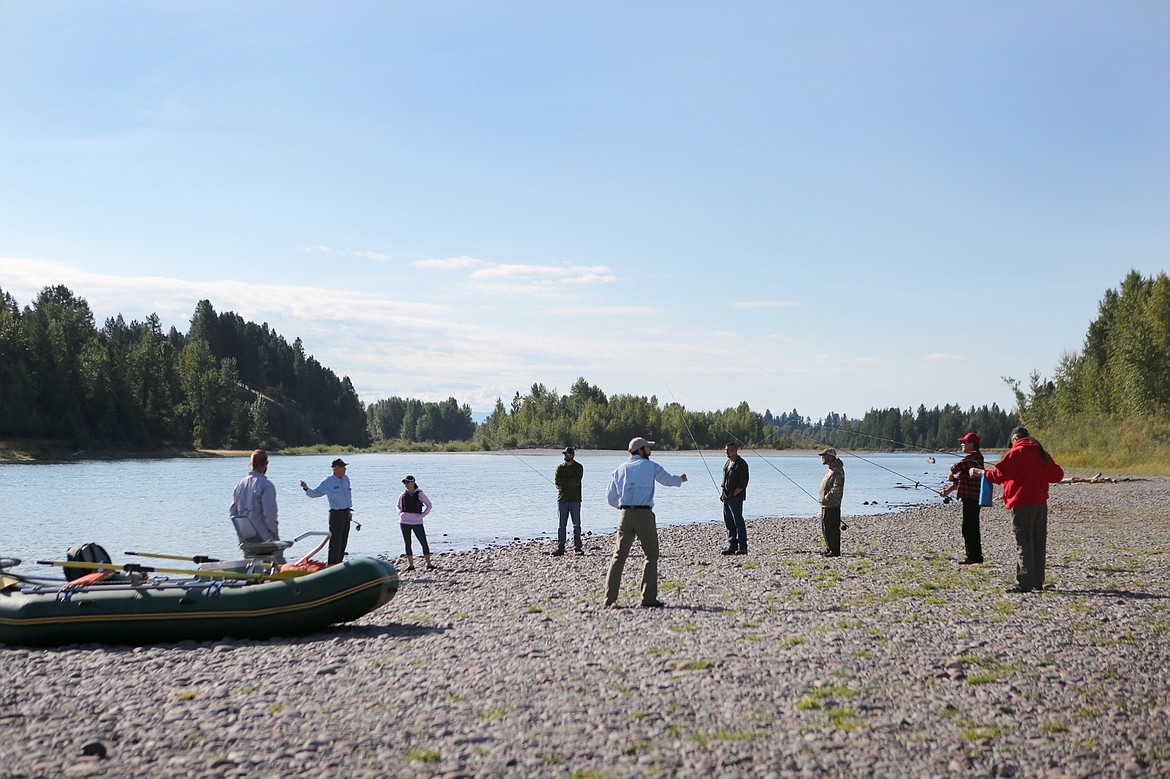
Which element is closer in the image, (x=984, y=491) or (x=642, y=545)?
(x=642, y=545)

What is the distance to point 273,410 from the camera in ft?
518

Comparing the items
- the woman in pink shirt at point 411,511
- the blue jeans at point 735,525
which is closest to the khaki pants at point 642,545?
the woman in pink shirt at point 411,511

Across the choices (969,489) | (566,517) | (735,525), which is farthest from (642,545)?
(566,517)

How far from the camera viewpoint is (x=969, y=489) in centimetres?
1512

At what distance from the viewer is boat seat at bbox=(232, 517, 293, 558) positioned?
12.1 metres

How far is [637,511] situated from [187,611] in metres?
5.15

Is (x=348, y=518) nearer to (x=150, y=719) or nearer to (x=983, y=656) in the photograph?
(x=150, y=719)

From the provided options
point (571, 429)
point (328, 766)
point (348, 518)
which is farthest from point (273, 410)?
point (328, 766)

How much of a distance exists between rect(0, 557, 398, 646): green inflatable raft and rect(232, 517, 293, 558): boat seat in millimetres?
836

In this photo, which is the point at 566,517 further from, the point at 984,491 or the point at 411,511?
the point at 984,491

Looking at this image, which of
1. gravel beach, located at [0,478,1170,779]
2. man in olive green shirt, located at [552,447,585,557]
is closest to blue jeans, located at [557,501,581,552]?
man in olive green shirt, located at [552,447,585,557]

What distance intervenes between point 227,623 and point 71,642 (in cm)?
177

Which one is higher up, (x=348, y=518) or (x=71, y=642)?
(x=348, y=518)

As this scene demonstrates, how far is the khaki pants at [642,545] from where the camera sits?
12117mm
